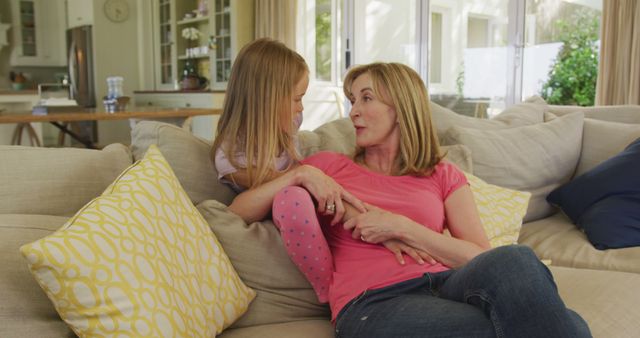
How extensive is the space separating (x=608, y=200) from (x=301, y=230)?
51.7 inches

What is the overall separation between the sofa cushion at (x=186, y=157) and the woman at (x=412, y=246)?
269 millimetres

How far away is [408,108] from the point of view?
1603 mm

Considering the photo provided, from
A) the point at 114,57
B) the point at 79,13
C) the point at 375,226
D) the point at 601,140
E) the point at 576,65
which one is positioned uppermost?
the point at 79,13

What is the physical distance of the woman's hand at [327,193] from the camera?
142cm

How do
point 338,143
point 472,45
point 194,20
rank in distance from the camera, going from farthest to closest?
point 194,20
point 472,45
point 338,143

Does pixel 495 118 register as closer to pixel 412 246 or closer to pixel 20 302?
pixel 412 246

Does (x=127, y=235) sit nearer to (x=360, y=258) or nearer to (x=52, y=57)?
(x=360, y=258)

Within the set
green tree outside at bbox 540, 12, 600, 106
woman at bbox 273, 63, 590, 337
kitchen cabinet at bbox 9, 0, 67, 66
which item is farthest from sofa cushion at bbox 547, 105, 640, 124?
kitchen cabinet at bbox 9, 0, 67, 66

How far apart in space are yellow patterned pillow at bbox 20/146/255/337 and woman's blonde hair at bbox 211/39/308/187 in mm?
231

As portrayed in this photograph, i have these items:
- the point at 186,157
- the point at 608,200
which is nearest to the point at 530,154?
the point at 608,200

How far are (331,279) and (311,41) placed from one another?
549 centimetres

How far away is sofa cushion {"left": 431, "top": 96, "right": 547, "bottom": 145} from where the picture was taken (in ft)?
7.68

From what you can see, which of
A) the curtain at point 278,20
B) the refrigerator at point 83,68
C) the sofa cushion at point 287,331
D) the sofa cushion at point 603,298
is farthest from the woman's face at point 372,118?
the refrigerator at point 83,68

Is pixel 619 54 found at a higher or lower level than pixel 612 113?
higher
